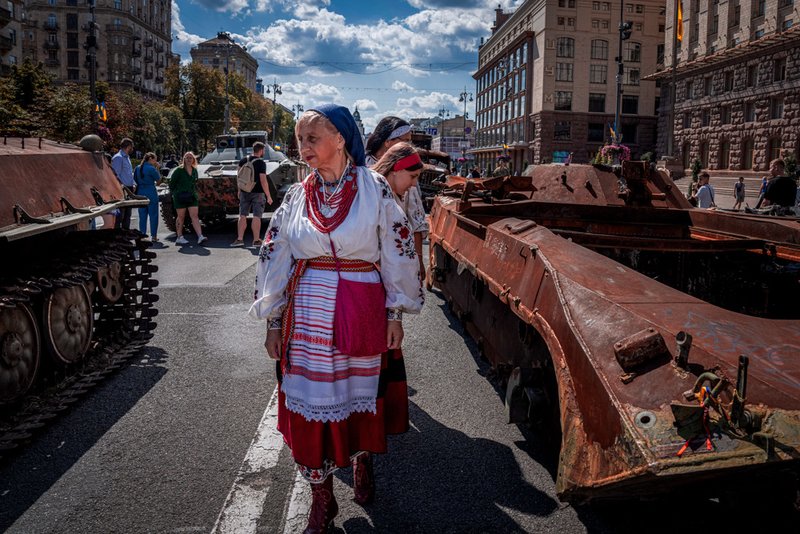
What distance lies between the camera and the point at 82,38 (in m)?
79.0

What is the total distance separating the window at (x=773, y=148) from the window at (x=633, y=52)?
2761 cm

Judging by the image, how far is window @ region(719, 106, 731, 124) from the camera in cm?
3766

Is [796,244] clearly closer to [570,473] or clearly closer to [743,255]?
[743,255]

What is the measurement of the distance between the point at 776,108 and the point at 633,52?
27790mm

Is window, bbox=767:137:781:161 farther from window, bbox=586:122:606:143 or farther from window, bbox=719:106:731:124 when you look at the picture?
window, bbox=586:122:606:143

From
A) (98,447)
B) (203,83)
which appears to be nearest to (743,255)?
(98,447)

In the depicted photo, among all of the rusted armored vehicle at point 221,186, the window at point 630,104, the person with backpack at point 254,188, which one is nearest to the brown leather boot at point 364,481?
the person with backpack at point 254,188

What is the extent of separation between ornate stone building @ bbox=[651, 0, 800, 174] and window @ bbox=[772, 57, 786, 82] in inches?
1.8

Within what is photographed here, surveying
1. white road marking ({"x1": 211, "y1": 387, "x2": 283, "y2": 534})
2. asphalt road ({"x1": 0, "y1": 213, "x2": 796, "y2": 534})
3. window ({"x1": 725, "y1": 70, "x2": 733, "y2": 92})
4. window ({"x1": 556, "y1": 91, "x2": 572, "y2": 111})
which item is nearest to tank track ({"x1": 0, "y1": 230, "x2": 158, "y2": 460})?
asphalt road ({"x1": 0, "y1": 213, "x2": 796, "y2": 534})

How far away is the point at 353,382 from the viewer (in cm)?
280

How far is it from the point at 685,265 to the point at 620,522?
252 centimetres

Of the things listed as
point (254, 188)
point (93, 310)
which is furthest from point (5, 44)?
point (93, 310)

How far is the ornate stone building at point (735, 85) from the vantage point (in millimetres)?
32688

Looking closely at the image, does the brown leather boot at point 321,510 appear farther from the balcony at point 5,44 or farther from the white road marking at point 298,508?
the balcony at point 5,44
